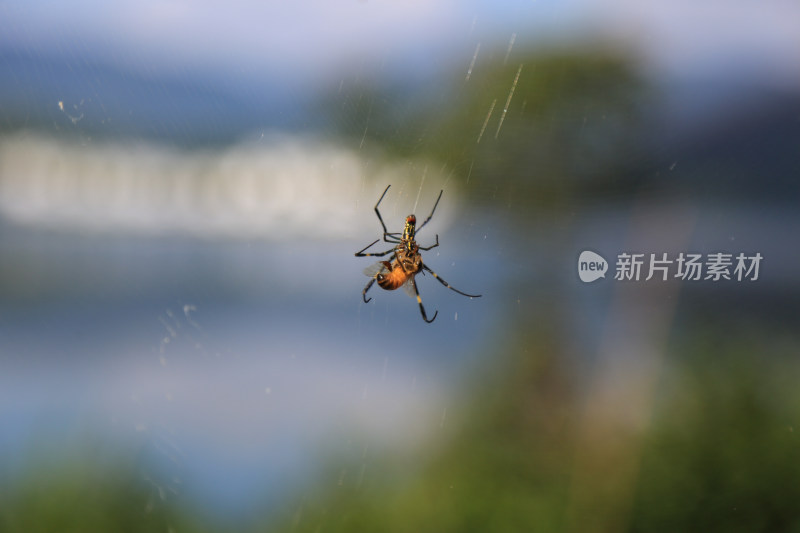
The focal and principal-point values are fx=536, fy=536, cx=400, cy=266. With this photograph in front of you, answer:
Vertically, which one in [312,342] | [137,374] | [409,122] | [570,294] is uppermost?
[409,122]

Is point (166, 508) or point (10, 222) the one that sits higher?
point (10, 222)

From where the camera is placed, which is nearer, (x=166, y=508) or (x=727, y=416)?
(x=166, y=508)

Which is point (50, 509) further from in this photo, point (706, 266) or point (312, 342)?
point (312, 342)

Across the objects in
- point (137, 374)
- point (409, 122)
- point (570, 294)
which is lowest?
point (137, 374)

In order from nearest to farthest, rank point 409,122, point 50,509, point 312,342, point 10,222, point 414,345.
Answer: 1. point 50,509
2. point 409,122
3. point 414,345
4. point 312,342
5. point 10,222

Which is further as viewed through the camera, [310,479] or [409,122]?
[409,122]

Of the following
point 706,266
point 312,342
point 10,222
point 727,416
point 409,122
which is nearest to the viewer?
point 727,416

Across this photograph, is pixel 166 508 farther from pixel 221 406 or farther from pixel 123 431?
pixel 221 406

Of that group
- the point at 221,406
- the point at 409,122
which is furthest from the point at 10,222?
the point at 409,122

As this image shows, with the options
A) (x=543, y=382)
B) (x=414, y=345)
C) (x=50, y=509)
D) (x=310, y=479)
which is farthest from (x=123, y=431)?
(x=414, y=345)
